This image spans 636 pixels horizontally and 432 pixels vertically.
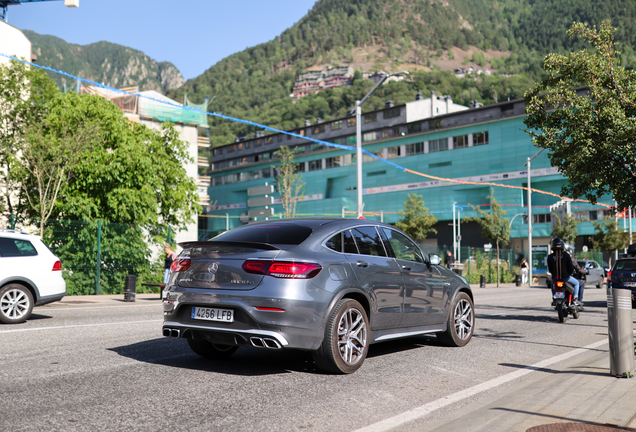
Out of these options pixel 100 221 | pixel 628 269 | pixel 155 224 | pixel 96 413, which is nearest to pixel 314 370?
pixel 96 413

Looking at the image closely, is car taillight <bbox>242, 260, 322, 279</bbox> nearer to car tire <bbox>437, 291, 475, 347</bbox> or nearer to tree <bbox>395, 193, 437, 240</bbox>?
car tire <bbox>437, 291, 475, 347</bbox>

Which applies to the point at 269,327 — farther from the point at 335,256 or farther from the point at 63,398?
the point at 63,398

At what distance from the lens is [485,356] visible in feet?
25.2

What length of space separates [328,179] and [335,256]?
92.6 m

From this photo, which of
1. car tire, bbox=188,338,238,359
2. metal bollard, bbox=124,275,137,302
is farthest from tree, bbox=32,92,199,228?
car tire, bbox=188,338,238,359

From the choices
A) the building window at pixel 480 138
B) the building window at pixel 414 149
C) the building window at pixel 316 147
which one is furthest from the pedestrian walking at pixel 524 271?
the building window at pixel 316 147

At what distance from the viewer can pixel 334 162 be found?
9781cm

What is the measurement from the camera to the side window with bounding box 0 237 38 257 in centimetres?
1061

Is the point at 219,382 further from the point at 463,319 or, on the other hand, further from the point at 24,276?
the point at 24,276

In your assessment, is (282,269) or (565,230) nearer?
(282,269)

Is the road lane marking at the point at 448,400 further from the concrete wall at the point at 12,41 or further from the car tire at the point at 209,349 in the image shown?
the concrete wall at the point at 12,41

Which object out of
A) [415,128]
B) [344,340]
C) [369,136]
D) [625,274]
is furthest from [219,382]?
[369,136]

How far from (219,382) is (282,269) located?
123 centimetres

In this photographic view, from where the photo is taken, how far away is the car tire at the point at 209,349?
685cm
